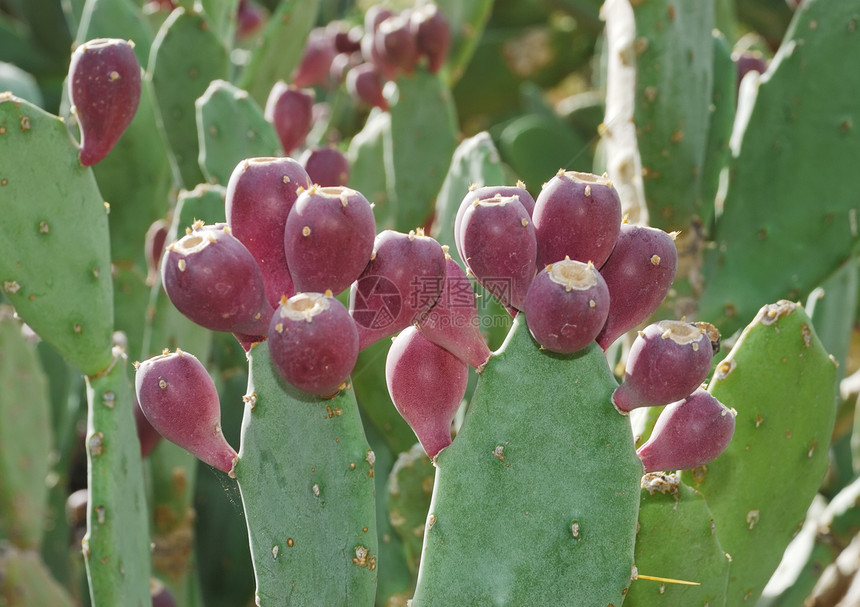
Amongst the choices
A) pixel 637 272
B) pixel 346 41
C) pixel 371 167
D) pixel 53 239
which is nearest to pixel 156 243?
pixel 53 239

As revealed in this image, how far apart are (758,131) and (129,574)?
1.28 m

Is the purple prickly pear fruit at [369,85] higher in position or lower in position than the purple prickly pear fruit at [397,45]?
lower

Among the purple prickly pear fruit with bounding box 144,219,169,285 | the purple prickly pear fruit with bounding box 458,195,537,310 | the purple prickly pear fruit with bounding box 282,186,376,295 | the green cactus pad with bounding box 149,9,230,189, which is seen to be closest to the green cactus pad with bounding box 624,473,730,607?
the purple prickly pear fruit with bounding box 458,195,537,310

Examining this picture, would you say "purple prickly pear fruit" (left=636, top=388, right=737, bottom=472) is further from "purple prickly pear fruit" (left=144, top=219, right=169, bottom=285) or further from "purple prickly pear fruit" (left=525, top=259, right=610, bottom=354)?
"purple prickly pear fruit" (left=144, top=219, right=169, bottom=285)

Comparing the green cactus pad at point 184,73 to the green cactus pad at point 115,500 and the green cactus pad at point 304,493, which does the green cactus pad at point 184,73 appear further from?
the green cactus pad at point 304,493

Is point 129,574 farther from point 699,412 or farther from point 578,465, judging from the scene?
point 699,412

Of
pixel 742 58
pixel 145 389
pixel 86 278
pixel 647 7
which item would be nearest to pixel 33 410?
pixel 86 278

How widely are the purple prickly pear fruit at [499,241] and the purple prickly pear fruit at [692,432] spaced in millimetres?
196

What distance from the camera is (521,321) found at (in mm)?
842

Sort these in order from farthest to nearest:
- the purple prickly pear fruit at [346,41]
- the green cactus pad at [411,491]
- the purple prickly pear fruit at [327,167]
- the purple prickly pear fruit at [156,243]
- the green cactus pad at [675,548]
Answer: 1. the purple prickly pear fruit at [346,41]
2. the purple prickly pear fruit at [156,243]
3. the purple prickly pear fruit at [327,167]
4. the green cactus pad at [411,491]
5. the green cactus pad at [675,548]

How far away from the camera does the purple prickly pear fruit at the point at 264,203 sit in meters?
0.80

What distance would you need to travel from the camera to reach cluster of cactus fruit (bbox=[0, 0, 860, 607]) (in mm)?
793

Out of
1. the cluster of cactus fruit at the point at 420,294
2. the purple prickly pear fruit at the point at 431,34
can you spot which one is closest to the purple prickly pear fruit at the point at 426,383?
the cluster of cactus fruit at the point at 420,294

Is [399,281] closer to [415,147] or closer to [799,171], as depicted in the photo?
[799,171]
